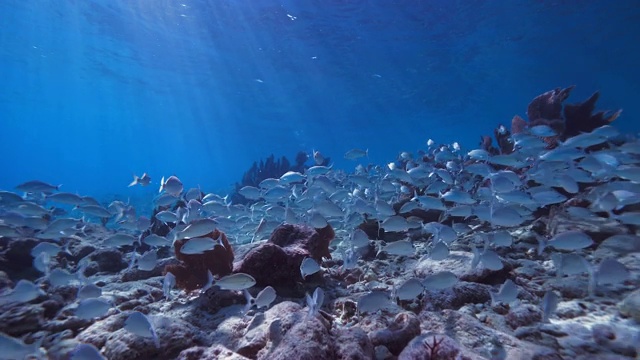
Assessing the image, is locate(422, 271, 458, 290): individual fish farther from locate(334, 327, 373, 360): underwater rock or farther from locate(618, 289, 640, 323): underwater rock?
locate(618, 289, 640, 323): underwater rock

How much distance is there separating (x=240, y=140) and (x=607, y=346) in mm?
90203

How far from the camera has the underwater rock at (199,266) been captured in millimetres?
6438

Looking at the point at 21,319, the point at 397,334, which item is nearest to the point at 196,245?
the point at 21,319

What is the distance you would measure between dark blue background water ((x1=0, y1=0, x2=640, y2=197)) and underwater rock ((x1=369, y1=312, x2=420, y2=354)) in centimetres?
2517

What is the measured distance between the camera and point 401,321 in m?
4.08

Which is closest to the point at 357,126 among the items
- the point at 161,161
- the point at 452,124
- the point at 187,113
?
the point at 452,124

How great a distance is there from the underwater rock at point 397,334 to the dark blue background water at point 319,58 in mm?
25175

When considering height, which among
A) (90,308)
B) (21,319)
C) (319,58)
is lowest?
(21,319)

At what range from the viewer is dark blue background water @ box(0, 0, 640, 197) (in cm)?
2669

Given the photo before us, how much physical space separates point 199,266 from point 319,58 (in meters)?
30.7

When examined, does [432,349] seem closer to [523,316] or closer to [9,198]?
[523,316]

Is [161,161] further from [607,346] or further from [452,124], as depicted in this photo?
[607,346]

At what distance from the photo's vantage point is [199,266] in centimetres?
658

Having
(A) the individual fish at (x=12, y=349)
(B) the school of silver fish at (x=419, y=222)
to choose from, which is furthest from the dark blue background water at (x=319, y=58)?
(A) the individual fish at (x=12, y=349)
